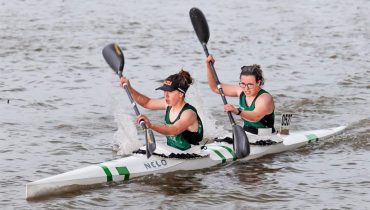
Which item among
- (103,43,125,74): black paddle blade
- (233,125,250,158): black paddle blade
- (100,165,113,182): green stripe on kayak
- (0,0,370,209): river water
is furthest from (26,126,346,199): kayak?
(103,43,125,74): black paddle blade

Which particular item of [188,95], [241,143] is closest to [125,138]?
[241,143]

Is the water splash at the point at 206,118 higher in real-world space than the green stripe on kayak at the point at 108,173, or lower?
higher

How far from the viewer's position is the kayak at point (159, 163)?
403 inches

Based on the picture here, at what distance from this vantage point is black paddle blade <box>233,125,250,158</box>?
11.4 metres

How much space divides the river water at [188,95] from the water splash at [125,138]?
0.02 meters

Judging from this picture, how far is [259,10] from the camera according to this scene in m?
28.5

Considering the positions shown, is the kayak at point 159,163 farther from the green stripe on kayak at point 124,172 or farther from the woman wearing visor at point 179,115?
the woman wearing visor at point 179,115

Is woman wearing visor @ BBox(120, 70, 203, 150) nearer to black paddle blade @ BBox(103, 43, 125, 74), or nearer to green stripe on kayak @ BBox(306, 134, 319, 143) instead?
black paddle blade @ BBox(103, 43, 125, 74)

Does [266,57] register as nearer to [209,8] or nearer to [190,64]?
[190,64]

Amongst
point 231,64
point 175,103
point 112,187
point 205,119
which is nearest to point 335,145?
point 205,119

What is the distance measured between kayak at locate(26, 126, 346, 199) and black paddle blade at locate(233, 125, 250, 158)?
0.97ft

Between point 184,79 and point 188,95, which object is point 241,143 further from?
point 188,95

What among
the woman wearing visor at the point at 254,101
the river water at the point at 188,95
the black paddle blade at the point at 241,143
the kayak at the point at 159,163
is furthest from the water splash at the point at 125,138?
the black paddle blade at the point at 241,143

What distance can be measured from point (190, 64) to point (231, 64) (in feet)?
2.92
